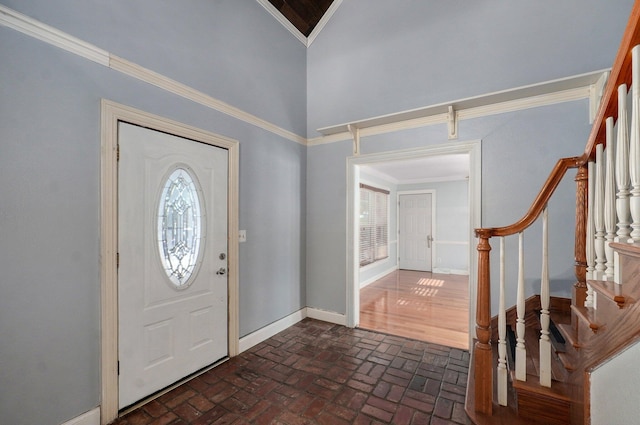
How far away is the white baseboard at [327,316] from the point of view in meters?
3.54

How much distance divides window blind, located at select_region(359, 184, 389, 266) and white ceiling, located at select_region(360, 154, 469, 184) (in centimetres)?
45

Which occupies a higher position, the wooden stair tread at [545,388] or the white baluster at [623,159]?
the white baluster at [623,159]

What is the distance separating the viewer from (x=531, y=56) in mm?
2555

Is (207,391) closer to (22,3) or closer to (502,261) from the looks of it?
(502,261)

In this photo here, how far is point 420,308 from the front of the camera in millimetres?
4238

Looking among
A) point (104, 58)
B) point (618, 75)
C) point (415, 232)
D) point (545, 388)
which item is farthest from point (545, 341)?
point (415, 232)

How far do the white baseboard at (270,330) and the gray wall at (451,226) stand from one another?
4762 mm

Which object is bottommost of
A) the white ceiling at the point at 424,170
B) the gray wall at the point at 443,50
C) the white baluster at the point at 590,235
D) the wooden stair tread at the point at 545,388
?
the wooden stair tread at the point at 545,388

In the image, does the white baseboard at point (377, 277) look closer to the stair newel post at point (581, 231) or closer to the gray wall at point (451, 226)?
the gray wall at point (451, 226)

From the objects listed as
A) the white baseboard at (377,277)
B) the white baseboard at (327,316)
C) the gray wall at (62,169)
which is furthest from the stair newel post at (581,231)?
the white baseboard at (377,277)

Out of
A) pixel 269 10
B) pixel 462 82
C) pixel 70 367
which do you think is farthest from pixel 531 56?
pixel 70 367

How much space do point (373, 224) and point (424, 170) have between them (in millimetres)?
1645

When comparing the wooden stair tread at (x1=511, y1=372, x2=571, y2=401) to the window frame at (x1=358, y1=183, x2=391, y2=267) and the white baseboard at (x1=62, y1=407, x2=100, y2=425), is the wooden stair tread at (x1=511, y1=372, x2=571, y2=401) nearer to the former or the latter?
the white baseboard at (x1=62, y1=407, x2=100, y2=425)

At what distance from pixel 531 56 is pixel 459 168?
10.8 feet
